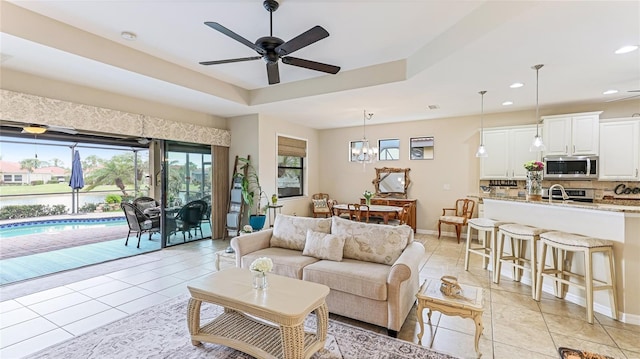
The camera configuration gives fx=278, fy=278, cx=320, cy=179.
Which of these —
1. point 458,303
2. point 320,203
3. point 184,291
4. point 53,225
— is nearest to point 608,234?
point 458,303

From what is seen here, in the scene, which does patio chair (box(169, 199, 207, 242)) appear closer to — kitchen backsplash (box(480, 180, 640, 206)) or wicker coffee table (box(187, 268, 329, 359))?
wicker coffee table (box(187, 268, 329, 359))

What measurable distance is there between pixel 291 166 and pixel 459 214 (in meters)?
4.40

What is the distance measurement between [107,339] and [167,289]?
112 centimetres

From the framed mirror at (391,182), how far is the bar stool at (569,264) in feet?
13.1

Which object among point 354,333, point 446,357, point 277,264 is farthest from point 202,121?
point 446,357

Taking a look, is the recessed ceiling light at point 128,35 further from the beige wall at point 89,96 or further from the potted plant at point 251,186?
the potted plant at point 251,186

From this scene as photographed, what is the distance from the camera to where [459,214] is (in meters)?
6.59

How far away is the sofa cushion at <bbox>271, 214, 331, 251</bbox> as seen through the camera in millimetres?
3604

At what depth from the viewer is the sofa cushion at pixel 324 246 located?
3178mm

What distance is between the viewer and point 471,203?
6.44 m

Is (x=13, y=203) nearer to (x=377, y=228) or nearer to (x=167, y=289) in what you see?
(x=167, y=289)

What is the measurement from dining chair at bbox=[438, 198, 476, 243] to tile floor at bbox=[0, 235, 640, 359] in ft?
5.19

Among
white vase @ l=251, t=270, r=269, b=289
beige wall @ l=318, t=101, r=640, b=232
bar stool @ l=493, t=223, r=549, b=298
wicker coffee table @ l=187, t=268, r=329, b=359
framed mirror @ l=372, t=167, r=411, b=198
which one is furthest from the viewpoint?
framed mirror @ l=372, t=167, r=411, b=198

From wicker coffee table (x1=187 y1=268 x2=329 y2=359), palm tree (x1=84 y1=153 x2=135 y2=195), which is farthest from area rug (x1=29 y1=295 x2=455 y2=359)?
palm tree (x1=84 y1=153 x2=135 y2=195)
